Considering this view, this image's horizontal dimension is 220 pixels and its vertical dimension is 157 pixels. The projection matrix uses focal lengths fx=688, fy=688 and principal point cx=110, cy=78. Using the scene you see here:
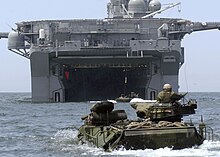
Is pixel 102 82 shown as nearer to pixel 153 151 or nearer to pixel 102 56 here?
pixel 102 56

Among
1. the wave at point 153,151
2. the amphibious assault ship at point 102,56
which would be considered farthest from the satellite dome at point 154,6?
the wave at point 153,151

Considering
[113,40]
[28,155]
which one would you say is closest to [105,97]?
[113,40]

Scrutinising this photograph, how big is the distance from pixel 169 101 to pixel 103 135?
3.00 m

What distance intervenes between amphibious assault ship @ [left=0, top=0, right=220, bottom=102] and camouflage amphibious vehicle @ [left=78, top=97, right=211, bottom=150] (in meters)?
54.5

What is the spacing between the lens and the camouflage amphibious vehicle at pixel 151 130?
2483 centimetres

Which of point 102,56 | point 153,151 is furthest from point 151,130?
point 102,56

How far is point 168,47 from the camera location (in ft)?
277

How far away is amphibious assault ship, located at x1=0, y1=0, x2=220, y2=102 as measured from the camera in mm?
83438

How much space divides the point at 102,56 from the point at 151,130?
58.2 meters

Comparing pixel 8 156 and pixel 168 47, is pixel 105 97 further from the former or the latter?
pixel 8 156

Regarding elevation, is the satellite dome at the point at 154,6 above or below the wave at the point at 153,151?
above

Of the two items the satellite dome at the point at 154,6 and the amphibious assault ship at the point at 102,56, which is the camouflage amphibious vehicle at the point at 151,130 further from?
the satellite dome at the point at 154,6

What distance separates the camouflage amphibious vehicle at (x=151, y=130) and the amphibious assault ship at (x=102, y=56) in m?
54.5

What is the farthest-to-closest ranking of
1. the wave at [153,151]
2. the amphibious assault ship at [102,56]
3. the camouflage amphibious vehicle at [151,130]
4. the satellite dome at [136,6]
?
1. the satellite dome at [136,6]
2. the amphibious assault ship at [102,56]
3. the camouflage amphibious vehicle at [151,130]
4. the wave at [153,151]
